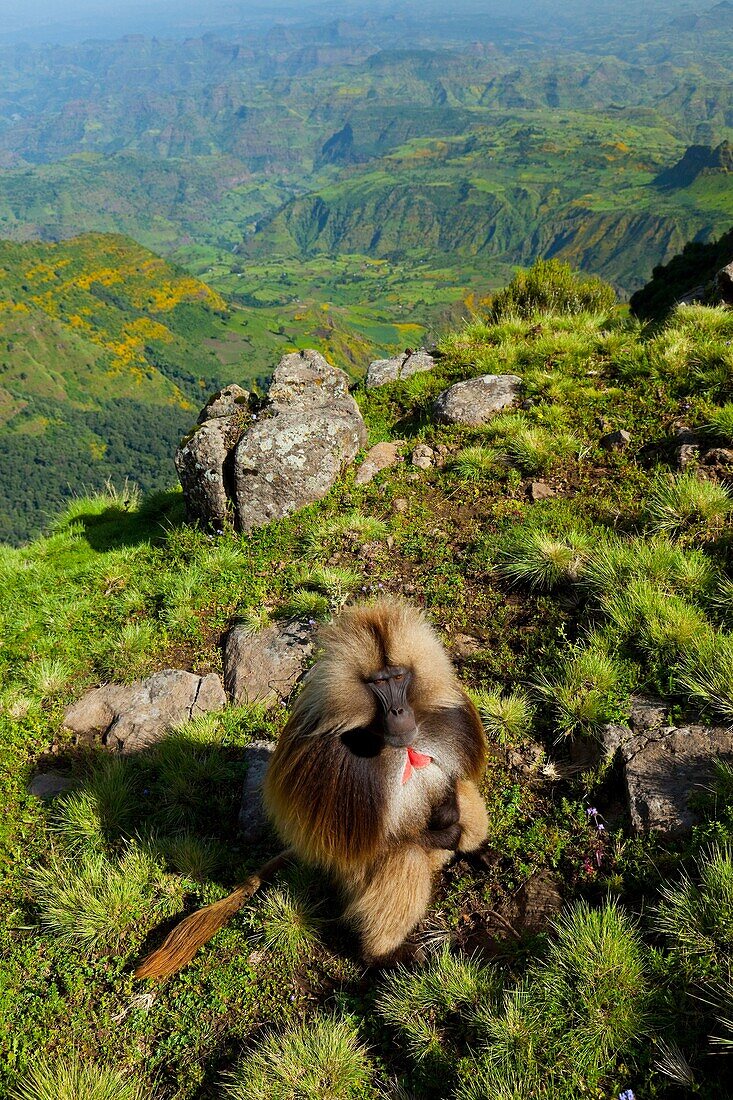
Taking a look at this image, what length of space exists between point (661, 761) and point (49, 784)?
17.6 feet

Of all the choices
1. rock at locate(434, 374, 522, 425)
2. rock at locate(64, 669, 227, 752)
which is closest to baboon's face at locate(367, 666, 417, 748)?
rock at locate(64, 669, 227, 752)

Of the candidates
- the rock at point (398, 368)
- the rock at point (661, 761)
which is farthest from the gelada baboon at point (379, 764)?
the rock at point (398, 368)

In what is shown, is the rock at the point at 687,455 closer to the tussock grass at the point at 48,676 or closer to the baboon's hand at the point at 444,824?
the baboon's hand at the point at 444,824

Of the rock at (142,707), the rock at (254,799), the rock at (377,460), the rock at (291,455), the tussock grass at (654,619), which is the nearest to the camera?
the tussock grass at (654,619)

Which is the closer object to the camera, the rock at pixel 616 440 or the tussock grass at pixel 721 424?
the tussock grass at pixel 721 424

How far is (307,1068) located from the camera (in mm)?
3057

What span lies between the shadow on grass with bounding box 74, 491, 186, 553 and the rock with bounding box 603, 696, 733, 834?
7.63 meters

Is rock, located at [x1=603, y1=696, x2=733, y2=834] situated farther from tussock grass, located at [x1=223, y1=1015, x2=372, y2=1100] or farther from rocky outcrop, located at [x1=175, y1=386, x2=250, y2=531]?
rocky outcrop, located at [x1=175, y1=386, x2=250, y2=531]

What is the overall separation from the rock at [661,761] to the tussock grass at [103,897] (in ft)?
11.3

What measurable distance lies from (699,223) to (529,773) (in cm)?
24477

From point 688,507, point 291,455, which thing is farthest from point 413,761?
point 291,455

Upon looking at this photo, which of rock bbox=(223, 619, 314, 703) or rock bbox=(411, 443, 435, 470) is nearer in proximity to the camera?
rock bbox=(223, 619, 314, 703)

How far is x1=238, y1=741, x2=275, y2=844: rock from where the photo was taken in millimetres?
4746

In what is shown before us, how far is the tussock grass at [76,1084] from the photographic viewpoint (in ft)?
→ 10.4
